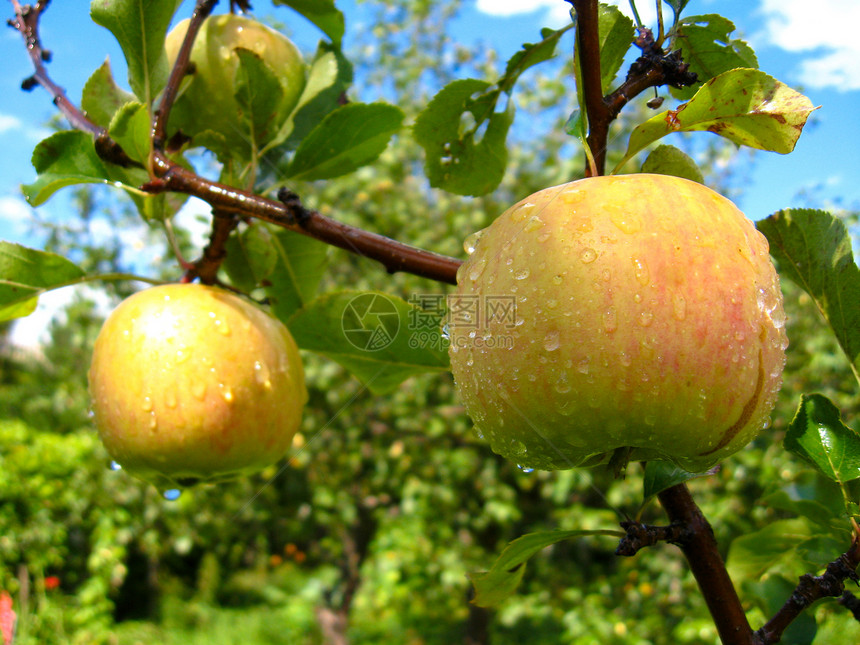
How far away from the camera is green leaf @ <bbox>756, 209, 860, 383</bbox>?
60 cm

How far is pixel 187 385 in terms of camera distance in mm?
685

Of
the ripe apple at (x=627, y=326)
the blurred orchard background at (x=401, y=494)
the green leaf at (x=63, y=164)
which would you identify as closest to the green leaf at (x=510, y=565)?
the ripe apple at (x=627, y=326)

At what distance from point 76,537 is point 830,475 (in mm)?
5459

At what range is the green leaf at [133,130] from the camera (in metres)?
0.61

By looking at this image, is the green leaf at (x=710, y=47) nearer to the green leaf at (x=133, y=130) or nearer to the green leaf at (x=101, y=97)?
the green leaf at (x=133, y=130)

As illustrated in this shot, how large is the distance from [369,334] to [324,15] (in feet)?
1.56

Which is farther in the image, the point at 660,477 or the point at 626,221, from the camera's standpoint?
the point at 660,477

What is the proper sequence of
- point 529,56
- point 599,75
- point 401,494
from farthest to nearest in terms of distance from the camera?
point 401,494, point 529,56, point 599,75

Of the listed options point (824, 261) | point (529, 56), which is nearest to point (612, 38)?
point (529, 56)

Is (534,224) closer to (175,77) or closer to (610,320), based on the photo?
(610,320)

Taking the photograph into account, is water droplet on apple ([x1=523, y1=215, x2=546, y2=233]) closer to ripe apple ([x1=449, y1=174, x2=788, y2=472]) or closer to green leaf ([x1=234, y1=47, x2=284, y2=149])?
ripe apple ([x1=449, y1=174, x2=788, y2=472])

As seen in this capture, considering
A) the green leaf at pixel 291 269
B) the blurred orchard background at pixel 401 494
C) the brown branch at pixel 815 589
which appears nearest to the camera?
the brown branch at pixel 815 589

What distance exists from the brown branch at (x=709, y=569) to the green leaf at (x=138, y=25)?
74cm

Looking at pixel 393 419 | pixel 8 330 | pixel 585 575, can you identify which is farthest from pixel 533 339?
pixel 8 330
